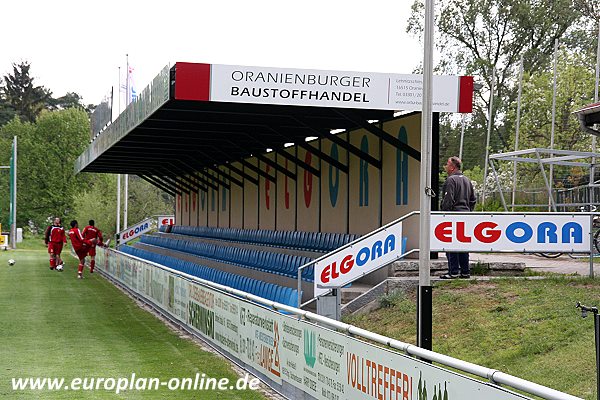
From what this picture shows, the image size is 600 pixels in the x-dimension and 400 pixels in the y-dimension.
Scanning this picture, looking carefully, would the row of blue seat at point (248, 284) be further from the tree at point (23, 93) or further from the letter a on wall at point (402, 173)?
the tree at point (23, 93)

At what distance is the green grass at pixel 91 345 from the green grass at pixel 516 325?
2.67 m

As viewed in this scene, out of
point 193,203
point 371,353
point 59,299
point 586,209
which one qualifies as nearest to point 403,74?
point 586,209

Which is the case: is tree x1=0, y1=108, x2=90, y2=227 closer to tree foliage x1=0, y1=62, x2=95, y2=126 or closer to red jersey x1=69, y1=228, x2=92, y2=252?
tree foliage x1=0, y1=62, x2=95, y2=126

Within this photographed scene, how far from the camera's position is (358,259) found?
528 inches

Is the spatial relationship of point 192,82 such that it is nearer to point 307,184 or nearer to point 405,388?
point 307,184

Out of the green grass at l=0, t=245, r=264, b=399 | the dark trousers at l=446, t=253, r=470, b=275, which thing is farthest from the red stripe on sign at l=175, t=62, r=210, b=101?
the dark trousers at l=446, t=253, r=470, b=275

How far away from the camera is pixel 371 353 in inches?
279

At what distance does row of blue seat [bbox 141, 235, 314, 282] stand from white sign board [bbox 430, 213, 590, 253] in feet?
9.49

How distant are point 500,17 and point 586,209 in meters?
31.9

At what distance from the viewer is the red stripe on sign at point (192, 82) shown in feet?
48.9

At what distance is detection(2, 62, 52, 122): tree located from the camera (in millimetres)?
100375

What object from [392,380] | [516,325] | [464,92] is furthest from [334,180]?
[392,380]

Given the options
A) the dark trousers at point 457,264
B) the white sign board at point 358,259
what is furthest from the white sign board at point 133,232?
the white sign board at point 358,259

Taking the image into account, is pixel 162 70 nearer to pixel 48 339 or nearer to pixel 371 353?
pixel 48 339
